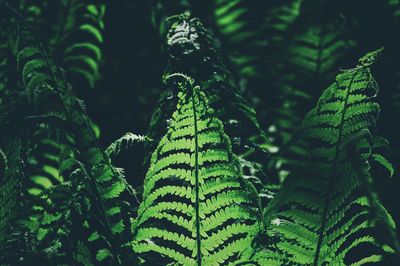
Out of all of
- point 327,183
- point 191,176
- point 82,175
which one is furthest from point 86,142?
point 327,183

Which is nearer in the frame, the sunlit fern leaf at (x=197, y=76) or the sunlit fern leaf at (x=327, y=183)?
the sunlit fern leaf at (x=327, y=183)

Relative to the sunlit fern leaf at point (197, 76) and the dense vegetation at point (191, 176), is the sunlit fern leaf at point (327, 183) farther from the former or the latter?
the sunlit fern leaf at point (197, 76)

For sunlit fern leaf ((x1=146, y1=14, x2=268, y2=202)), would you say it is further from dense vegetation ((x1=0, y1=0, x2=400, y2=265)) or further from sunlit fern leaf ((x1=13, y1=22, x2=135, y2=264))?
sunlit fern leaf ((x1=13, y1=22, x2=135, y2=264))

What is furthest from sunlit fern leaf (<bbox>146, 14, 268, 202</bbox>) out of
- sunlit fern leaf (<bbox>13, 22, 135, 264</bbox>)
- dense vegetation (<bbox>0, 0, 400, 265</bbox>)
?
sunlit fern leaf (<bbox>13, 22, 135, 264</bbox>)

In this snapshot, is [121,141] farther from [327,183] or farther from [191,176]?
[327,183]

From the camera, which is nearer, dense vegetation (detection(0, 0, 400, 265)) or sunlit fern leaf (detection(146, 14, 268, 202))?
dense vegetation (detection(0, 0, 400, 265))

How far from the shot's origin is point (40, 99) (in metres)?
0.83

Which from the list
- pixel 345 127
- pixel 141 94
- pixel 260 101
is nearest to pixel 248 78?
pixel 260 101

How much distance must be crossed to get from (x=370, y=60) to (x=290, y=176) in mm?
247

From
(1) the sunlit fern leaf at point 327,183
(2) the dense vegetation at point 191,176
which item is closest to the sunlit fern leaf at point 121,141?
(2) the dense vegetation at point 191,176

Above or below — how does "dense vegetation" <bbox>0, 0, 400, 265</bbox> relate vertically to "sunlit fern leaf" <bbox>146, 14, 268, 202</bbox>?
below

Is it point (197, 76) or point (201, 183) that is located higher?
point (197, 76)

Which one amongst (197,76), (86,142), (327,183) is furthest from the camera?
(197,76)

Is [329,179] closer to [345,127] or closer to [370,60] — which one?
[345,127]
